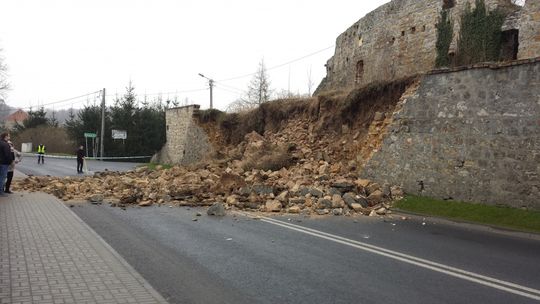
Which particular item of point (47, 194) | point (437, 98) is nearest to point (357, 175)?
point (437, 98)

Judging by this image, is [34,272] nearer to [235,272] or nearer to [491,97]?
[235,272]

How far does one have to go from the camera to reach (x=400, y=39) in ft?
76.3

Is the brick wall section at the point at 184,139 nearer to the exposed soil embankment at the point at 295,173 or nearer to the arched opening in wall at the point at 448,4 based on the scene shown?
the exposed soil embankment at the point at 295,173

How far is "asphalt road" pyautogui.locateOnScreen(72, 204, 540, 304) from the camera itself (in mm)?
6043

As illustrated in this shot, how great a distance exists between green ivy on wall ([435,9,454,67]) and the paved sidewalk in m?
15.7

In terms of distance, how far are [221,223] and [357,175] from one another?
7.66m

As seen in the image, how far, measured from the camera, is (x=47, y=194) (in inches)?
650

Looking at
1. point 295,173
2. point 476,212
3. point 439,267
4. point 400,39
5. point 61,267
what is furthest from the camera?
point 400,39

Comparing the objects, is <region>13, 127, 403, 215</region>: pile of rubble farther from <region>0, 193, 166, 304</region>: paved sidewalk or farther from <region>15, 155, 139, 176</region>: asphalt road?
<region>15, 155, 139, 176</region>: asphalt road

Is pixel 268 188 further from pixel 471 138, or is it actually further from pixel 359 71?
pixel 359 71

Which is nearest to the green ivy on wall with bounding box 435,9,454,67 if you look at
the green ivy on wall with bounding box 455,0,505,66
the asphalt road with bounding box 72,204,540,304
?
the green ivy on wall with bounding box 455,0,505,66

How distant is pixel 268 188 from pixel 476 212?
6.43m

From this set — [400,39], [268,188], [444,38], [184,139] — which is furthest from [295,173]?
[184,139]

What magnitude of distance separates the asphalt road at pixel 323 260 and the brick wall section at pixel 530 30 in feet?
24.8
